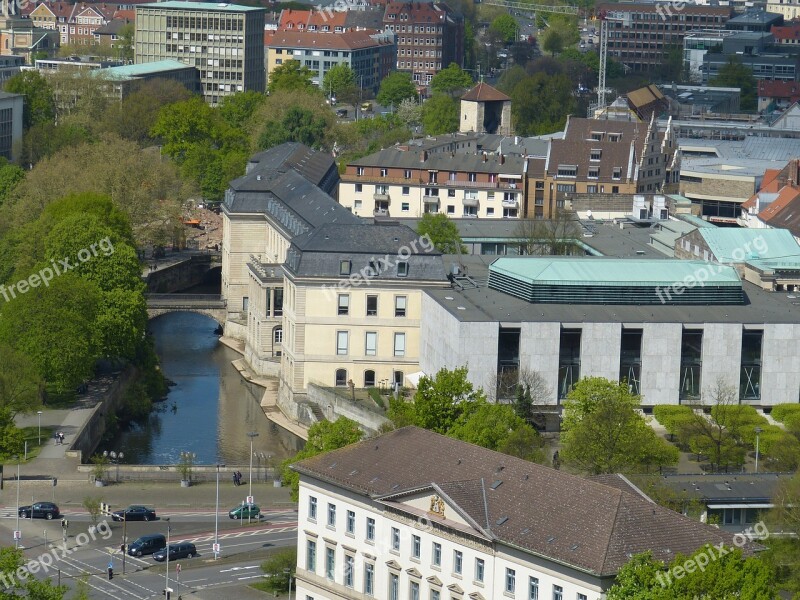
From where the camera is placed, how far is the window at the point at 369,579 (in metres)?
86.7

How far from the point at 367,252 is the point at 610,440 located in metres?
29.1

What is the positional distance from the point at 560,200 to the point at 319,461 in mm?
86033

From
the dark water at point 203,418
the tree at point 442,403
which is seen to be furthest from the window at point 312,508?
the dark water at point 203,418

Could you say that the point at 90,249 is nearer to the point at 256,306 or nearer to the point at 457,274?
the point at 256,306

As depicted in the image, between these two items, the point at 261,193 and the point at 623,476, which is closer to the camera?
the point at 623,476

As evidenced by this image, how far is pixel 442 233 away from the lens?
14725 cm

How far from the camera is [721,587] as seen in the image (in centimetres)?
7438

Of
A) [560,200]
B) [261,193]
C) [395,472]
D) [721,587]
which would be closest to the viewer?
[721,587]

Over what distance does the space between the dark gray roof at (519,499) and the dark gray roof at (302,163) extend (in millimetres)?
74927

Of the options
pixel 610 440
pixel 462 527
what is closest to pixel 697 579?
pixel 462 527

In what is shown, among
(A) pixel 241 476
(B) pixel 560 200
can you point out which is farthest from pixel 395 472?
(B) pixel 560 200

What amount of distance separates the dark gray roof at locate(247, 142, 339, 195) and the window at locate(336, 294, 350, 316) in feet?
113

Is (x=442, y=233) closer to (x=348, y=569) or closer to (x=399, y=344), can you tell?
(x=399, y=344)

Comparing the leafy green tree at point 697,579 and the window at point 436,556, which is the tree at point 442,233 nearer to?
the window at point 436,556
